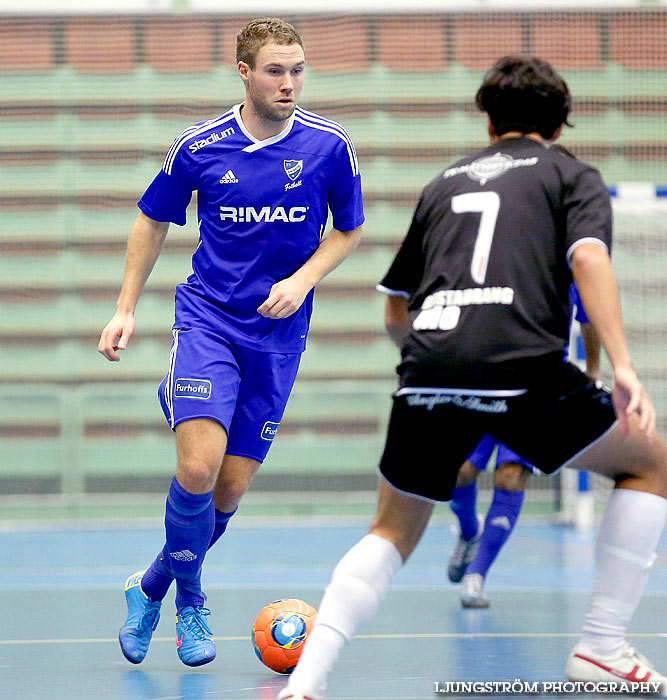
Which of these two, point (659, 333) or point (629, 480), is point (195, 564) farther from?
point (659, 333)

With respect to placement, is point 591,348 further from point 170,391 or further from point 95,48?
point 95,48

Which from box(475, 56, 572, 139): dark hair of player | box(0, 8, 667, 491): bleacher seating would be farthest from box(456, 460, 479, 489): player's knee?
box(0, 8, 667, 491): bleacher seating

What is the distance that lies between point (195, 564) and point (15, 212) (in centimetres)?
771

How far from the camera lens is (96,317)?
1061 centimetres

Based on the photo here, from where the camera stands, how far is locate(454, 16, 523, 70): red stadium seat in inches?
420

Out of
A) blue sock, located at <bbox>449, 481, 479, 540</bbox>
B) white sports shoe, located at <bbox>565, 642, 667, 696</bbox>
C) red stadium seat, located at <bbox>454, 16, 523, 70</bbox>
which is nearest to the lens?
white sports shoe, located at <bbox>565, 642, 667, 696</bbox>

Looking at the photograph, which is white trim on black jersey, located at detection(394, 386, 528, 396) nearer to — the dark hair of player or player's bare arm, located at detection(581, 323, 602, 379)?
the dark hair of player

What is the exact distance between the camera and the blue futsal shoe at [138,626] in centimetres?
371

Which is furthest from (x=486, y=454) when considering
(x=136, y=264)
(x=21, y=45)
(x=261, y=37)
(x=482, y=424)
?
(x=21, y=45)

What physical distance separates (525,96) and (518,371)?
0.70 metres

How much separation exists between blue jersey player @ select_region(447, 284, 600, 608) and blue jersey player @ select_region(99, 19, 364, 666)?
1.50 meters

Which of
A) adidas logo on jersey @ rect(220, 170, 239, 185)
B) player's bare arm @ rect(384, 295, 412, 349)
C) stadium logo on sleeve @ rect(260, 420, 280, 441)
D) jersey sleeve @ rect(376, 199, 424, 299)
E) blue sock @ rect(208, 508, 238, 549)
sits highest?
adidas logo on jersey @ rect(220, 170, 239, 185)

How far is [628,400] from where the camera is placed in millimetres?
2615

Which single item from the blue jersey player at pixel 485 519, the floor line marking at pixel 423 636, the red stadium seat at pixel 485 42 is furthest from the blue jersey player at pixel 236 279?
the red stadium seat at pixel 485 42
